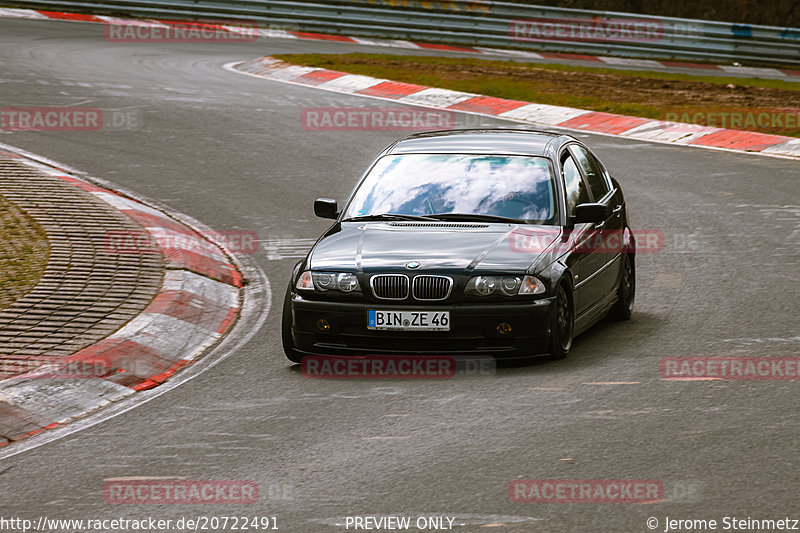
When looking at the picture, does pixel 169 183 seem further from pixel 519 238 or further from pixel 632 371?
pixel 632 371

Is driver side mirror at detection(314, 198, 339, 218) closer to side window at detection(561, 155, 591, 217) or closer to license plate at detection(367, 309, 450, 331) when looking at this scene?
license plate at detection(367, 309, 450, 331)

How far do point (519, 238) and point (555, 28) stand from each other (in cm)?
2349

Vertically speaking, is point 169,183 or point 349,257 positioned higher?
point 349,257

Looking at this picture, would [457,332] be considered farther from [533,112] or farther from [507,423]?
[533,112]

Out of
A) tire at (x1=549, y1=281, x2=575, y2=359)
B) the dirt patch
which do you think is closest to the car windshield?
tire at (x1=549, y1=281, x2=575, y2=359)

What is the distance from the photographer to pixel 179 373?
8.41 m

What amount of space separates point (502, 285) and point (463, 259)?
1.02 feet

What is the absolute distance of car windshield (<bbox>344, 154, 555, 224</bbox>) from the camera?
28.9 ft

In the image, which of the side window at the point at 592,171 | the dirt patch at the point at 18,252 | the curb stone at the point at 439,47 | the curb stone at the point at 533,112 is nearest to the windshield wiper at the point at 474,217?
the side window at the point at 592,171

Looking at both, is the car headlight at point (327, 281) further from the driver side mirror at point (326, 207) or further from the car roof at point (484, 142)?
the car roof at point (484, 142)

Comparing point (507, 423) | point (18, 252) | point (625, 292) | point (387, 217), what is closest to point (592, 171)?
point (625, 292)

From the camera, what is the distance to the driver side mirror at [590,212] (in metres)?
8.62

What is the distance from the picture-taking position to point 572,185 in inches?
367

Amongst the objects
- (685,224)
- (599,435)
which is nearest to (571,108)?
(685,224)
